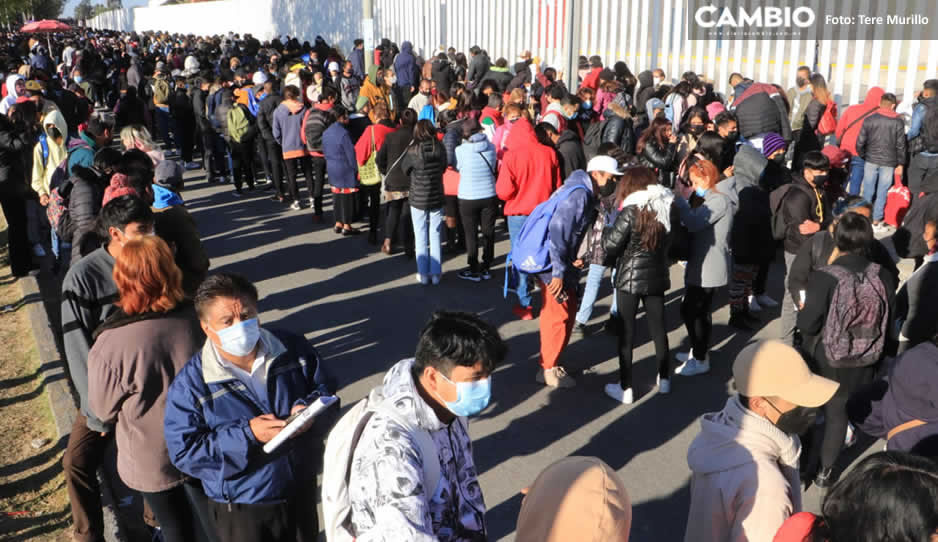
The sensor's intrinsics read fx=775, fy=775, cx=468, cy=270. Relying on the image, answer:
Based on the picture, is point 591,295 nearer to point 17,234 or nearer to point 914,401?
point 914,401

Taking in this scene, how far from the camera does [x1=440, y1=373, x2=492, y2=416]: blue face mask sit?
246 cm

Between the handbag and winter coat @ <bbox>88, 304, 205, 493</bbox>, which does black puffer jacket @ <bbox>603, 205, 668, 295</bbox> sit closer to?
winter coat @ <bbox>88, 304, 205, 493</bbox>

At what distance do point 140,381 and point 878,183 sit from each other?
955 centimetres

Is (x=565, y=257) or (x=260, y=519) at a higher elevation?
(x=565, y=257)

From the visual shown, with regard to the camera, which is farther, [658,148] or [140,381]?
[658,148]

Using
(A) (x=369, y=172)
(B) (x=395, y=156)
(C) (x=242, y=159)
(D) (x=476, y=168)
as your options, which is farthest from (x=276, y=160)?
(D) (x=476, y=168)

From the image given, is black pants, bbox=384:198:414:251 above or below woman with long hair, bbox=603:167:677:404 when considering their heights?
below

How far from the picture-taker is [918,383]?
331 centimetres

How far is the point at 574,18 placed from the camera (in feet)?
37.2

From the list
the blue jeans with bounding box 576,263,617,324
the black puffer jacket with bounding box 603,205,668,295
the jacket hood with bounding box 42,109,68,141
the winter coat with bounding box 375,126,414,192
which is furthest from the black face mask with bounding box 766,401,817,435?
the jacket hood with bounding box 42,109,68,141

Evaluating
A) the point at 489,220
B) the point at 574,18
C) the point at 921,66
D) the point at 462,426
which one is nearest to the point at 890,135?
the point at 921,66

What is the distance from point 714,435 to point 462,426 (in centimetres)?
91

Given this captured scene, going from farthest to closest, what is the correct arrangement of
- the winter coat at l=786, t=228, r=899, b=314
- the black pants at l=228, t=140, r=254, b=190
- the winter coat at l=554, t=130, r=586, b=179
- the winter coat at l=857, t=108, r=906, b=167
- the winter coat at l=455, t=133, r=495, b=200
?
the black pants at l=228, t=140, r=254, b=190 < the winter coat at l=857, t=108, r=906, b=167 < the winter coat at l=554, t=130, r=586, b=179 < the winter coat at l=455, t=133, r=495, b=200 < the winter coat at l=786, t=228, r=899, b=314

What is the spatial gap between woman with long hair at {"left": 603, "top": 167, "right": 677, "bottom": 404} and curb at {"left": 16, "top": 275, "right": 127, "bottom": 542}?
3356 millimetres
